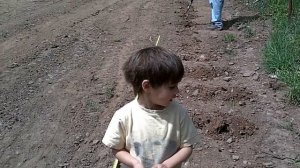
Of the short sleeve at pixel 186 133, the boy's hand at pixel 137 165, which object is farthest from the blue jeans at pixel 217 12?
the boy's hand at pixel 137 165

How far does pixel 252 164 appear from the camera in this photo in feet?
10.7

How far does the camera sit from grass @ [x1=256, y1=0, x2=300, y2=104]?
4.41 metres

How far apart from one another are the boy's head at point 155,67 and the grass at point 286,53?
2.66 metres

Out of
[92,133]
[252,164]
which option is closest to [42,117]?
[92,133]

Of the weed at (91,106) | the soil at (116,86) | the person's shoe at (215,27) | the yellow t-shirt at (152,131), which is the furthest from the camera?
the person's shoe at (215,27)

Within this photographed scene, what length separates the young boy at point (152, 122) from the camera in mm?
1860

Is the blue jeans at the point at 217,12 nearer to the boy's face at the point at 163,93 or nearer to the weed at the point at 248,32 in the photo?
the weed at the point at 248,32

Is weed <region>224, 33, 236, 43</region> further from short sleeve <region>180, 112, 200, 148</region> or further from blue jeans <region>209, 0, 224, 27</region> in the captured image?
short sleeve <region>180, 112, 200, 148</region>

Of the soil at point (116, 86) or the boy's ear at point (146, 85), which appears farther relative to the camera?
the soil at point (116, 86)

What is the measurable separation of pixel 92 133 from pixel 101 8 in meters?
4.65

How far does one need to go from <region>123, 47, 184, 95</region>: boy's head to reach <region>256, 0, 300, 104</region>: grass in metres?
2.66

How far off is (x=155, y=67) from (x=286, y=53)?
3.41 metres

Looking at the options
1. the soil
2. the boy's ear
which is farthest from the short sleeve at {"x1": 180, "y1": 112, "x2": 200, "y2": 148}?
the soil

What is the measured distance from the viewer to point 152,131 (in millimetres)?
1938
